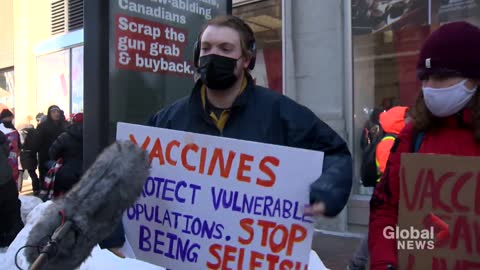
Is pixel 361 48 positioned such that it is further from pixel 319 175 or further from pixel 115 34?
pixel 319 175

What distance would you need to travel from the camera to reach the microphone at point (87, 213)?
1898 mm

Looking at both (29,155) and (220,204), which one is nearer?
(220,204)

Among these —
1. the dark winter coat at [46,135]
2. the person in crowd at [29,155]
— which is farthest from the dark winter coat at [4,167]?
the person in crowd at [29,155]

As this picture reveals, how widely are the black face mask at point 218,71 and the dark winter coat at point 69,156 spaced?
4723 mm

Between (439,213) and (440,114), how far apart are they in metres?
0.36

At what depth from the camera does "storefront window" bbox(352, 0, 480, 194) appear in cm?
741

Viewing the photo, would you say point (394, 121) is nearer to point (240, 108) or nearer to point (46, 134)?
point (240, 108)

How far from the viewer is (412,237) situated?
6.47 feet

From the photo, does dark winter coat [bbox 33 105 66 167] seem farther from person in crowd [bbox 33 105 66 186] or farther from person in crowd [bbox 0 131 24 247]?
person in crowd [bbox 0 131 24 247]

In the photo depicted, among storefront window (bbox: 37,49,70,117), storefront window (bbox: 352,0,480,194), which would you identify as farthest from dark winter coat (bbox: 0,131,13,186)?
storefront window (bbox: 37,49,70,117)

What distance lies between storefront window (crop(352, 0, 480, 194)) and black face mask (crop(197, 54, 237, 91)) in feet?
18.3

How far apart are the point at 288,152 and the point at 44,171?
28.9ft

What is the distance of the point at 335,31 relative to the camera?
7797mm

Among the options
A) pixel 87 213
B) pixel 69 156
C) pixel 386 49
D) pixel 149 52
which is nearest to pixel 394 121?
pixel 149 52
